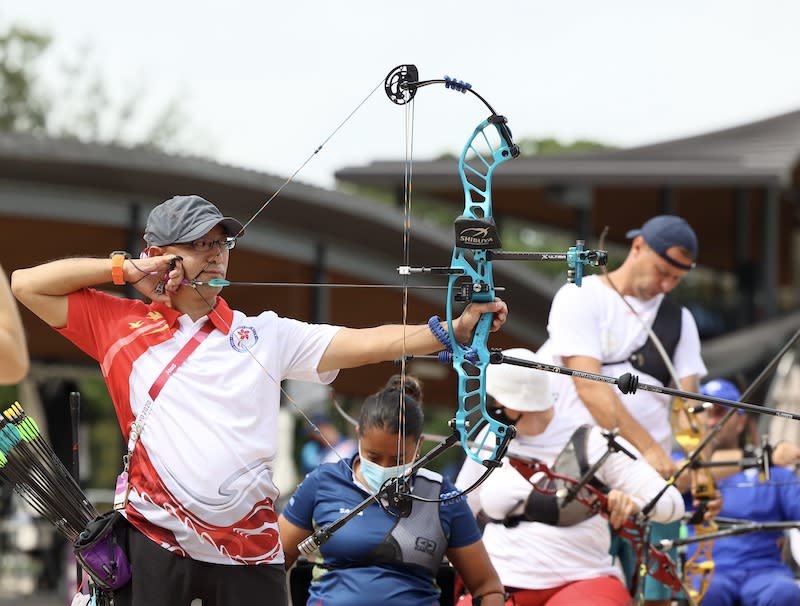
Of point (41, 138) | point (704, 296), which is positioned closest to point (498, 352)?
point (41, 138)

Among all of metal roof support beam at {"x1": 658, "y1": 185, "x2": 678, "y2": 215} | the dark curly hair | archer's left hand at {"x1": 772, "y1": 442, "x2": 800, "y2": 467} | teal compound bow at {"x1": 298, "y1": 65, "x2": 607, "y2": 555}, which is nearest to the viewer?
teal compound bow at {"x1": 298, "y1": 65, "x2": 607, "y2": 555}

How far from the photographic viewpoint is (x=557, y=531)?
17.2ft

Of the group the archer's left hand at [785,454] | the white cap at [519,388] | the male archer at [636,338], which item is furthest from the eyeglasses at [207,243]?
the archer's left hand at [785,454]

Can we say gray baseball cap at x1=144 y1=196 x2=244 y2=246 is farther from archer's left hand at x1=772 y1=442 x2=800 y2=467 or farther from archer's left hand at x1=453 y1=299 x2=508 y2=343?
archer's left hand at x1=772 y1=442 x2=800 y2=467

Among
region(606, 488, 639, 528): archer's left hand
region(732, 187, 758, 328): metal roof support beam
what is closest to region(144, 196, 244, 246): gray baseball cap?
region(606, 488, 639, 528): archer's left hand

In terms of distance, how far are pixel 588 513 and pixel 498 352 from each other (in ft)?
5.53

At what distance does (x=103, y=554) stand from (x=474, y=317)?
1239 millimetres

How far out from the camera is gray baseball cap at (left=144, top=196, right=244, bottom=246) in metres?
3.89

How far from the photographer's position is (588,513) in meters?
5.21

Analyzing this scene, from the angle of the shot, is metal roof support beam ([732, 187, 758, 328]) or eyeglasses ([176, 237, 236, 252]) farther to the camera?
metal roof support beam ([732, 187, 758, 328])

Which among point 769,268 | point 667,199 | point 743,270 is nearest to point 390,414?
point 667,199

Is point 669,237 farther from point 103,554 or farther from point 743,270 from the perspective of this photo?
point 743,270

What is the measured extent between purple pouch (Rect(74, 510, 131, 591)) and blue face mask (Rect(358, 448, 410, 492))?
3.54 feet

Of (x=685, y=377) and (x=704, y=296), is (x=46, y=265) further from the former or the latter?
(x=704, y=296)
